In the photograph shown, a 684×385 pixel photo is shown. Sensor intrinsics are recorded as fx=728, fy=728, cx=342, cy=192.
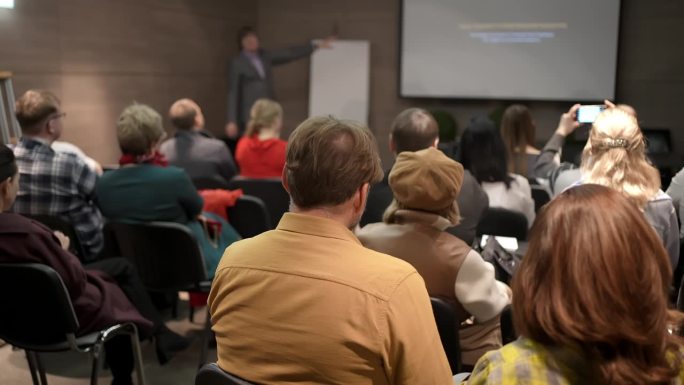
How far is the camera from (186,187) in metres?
3.62

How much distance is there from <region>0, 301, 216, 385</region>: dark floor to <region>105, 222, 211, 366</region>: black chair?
0.86 ft

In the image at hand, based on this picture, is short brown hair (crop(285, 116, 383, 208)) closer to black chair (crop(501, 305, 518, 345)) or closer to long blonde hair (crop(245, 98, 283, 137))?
black chair (crop(501, 305, 518, 345))

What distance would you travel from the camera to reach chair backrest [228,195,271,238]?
415 cm

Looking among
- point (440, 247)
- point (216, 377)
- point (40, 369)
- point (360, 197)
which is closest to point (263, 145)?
point (40, 369)

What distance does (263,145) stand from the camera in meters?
5.20

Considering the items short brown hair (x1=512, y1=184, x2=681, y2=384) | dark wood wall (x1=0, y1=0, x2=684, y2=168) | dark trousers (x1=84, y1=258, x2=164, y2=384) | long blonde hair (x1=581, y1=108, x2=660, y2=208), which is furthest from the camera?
dark wood wall (x1=0, y1=0, x2=684, y2=168)

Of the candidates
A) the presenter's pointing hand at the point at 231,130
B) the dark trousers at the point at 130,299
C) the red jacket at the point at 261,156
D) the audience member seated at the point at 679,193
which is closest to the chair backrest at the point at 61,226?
the dark trousers at the point at 130,299

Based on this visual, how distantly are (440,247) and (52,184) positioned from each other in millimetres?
2151

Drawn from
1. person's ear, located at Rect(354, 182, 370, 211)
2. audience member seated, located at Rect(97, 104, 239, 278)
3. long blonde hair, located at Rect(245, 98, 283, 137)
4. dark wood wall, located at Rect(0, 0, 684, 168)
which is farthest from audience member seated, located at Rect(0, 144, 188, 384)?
dark wood wall, located at Rect(0, 0, 684, 168)

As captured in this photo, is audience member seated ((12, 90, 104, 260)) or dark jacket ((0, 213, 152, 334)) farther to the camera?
audience member seated ((12, 90, 104, 260))

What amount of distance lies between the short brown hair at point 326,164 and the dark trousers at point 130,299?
162cm

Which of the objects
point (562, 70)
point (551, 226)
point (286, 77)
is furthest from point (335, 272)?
point (286, 77)

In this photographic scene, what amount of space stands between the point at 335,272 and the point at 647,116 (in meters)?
7.40

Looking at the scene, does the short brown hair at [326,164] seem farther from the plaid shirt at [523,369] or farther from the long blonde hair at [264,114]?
the long blonde hair at [264,114]
